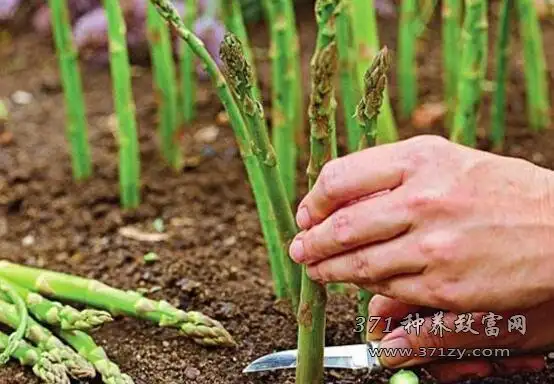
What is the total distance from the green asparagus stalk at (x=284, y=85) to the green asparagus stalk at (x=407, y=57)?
15.6 inches

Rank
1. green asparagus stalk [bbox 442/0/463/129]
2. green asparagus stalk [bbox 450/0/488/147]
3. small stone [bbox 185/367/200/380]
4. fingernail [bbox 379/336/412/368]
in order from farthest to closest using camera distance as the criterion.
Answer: green asparagus stalk [bbox 442/0/463/129], green asparagus stalk [bbox 450/0/488/147], small stone [bbox 185/367/200/380], fingernail [bbox 379/336/412/368]

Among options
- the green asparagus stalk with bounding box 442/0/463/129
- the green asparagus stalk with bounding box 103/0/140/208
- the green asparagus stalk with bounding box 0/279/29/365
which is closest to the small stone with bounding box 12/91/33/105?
the green asparagus stalk with bounding box 103/0/140/208

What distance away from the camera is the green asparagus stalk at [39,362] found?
1.43 metres

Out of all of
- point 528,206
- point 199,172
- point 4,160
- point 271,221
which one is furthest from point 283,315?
point 4,160

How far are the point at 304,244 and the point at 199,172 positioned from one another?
1050mm

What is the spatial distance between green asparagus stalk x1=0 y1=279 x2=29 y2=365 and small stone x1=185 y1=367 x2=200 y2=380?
0.23 m

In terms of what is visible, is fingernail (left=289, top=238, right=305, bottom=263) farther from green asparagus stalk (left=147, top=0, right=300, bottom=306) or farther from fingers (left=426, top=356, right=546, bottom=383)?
fingers (left=426, top=356, right=546, bottom=383)

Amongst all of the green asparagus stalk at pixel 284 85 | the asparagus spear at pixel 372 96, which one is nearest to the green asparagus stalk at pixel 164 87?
the green asparagus stalk at pixel 284 85

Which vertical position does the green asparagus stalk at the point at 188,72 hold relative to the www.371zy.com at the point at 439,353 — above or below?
above

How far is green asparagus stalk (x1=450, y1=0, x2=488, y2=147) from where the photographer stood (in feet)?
5.85

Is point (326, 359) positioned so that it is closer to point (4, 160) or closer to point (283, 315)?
point (283, 315)

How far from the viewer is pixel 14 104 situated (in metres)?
2.63

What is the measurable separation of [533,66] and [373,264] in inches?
48.7

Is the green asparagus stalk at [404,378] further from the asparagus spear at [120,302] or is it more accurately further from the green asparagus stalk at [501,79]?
the green asparagus stalk at [501,79]
